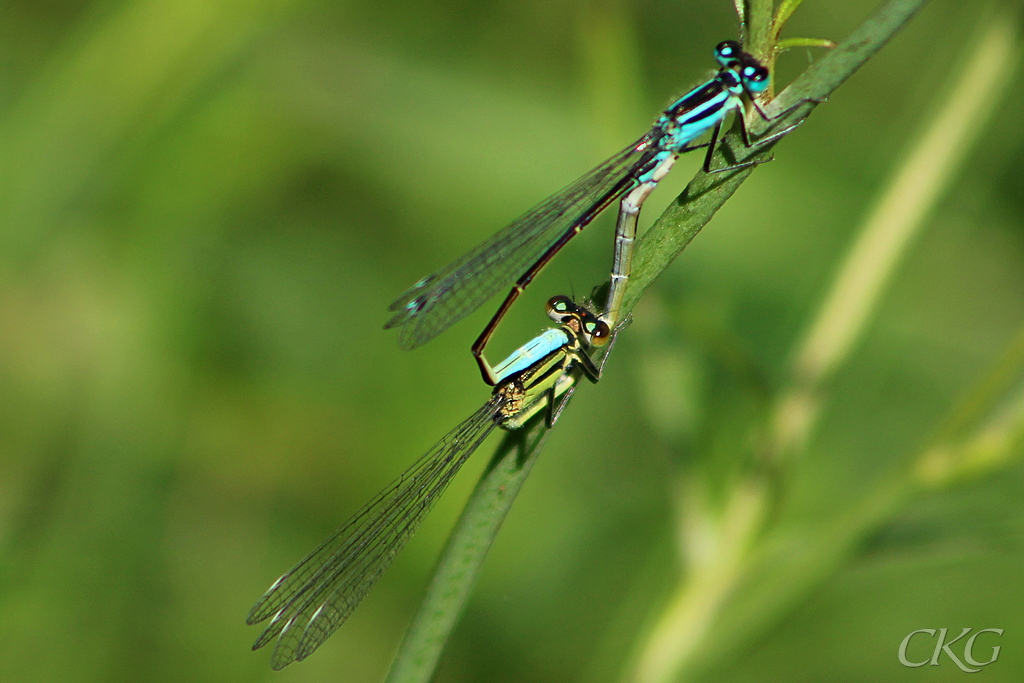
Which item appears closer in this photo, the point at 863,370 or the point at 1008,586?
the point at 1008,586

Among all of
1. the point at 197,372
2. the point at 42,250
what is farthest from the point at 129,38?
the point at 197,372

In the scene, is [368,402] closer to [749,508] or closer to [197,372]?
[197,372]

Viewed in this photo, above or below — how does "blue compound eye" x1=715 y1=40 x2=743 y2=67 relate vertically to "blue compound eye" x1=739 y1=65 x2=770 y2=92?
above

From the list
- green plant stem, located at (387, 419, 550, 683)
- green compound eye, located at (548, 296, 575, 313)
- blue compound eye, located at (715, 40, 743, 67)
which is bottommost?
green plant stem, located at (387, 419, 550, 683)

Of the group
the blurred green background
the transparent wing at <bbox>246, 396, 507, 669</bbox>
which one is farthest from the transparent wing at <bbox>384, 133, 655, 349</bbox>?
the blurred green background

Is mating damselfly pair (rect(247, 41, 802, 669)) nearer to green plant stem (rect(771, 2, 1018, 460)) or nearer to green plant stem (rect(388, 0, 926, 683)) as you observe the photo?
green plant stem (rect(771, 2, 1018, 460))

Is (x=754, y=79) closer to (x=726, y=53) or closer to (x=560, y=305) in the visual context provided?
(x=726, y=53)

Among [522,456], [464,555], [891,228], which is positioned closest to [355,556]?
[464,555]
